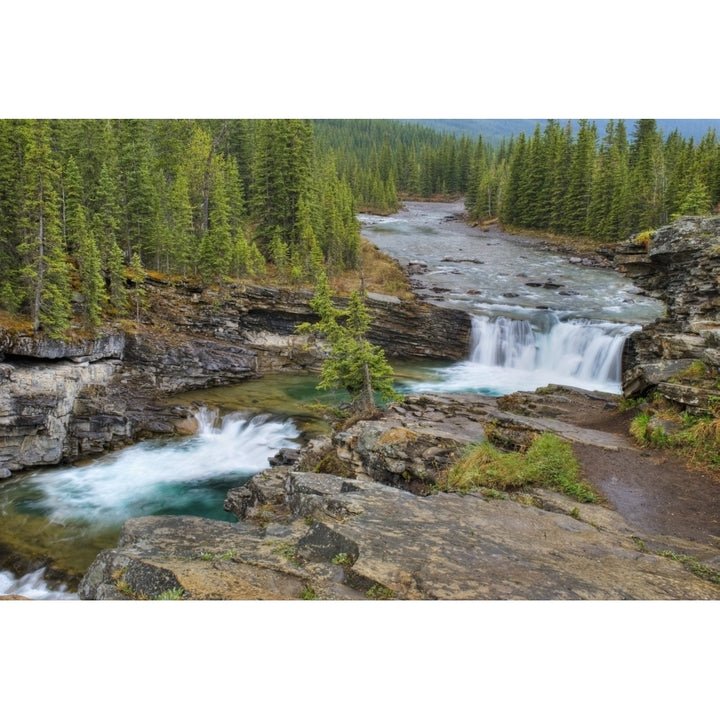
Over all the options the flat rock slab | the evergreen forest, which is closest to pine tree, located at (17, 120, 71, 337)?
the evergreen forest

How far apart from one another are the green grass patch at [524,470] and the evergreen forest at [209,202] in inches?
677

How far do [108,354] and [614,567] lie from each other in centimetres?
2141

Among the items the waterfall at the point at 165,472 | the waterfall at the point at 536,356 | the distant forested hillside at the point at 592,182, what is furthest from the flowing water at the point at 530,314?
the waterfall at the point at 165,472

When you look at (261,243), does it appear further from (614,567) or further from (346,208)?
(614,567)

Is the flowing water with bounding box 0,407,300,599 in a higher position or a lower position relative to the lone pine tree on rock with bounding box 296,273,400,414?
lower

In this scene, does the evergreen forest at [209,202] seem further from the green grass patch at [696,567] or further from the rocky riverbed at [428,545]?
the green grass patch at [696,567]

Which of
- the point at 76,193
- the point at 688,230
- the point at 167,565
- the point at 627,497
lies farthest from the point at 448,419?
the point at 76,193

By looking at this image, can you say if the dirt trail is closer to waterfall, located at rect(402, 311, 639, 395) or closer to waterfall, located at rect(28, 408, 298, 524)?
waterfall, located at rect(28, 408, 298, 524)

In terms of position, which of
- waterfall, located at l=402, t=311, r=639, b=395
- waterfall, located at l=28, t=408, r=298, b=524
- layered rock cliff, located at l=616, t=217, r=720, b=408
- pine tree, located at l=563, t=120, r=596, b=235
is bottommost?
waterfall, located at l=28, t=408, r=298, b=524

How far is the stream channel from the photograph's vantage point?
13977 mm

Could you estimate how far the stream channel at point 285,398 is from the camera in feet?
45.9

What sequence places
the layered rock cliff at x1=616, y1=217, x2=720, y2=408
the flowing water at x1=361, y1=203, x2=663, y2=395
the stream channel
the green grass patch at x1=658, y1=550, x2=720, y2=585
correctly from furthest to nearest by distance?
the flowing water at x1=361, y1=203, x2=663, y2=395, the stream channel, the layered rock cliff at x1=616, y1=217, x2=720, y2=408, the green grass patch at x1=658, y1=550, x2=720, y2=585

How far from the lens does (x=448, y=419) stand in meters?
12.9

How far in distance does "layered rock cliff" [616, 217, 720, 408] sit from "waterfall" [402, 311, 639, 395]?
7.40 meters
